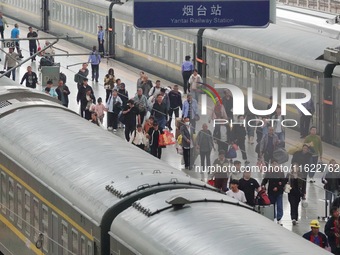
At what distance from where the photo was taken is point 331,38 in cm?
3778

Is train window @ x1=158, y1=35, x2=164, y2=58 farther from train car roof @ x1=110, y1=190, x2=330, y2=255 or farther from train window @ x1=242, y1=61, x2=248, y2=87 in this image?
train car roof @ x1=110, y1=190, x2=330, y2=255

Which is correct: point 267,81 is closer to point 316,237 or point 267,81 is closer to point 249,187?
point 249,187

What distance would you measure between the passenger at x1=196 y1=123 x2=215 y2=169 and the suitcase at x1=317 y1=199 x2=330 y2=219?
296 centimetres

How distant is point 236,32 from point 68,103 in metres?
5.67

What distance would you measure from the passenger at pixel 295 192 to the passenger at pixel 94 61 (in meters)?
19.7

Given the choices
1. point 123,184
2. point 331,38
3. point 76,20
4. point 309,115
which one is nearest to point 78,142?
point 123,184

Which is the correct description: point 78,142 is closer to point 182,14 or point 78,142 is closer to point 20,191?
point 20,191

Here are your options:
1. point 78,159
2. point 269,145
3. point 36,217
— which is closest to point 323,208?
point 269,145

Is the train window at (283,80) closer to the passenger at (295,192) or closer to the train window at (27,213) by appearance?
the passenger at (295,192)

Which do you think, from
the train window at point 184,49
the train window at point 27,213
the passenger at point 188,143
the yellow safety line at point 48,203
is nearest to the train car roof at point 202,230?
the yellow safety line at point 48,203

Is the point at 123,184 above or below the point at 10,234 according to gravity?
above

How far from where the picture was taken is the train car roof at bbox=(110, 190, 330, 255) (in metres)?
15.7

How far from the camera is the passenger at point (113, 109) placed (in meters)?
38.6

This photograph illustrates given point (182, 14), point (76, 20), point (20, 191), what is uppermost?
point (182, 14)
